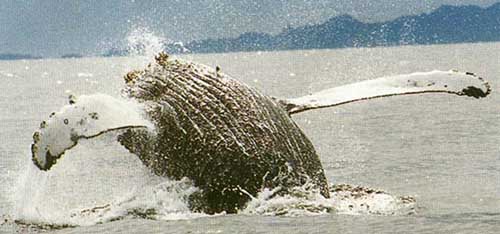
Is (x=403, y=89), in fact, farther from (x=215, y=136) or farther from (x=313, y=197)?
(x=215, y=136)

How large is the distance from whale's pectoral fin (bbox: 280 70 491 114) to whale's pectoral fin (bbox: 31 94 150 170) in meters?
2.46

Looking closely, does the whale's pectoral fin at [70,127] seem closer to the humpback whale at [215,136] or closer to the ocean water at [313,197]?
the humpback whale at [215,136]

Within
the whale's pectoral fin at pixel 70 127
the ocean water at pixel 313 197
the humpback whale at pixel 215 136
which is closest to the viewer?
the whale's pectoral fin at pixel 70 127

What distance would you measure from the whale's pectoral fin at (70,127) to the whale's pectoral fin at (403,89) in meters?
2.46

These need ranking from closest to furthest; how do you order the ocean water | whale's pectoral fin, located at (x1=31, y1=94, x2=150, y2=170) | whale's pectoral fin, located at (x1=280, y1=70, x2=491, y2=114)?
whale's pectoral fin, located at (x1=31, y1=94, x2=150, y2=170) < the ocean water < whale's pectoral fin, located at (x1=280, y1=70, x2=491, y2=114)

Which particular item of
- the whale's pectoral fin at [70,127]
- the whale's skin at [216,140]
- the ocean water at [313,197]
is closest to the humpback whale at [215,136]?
the whale's skin at [216,140]

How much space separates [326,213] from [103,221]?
2350 mm

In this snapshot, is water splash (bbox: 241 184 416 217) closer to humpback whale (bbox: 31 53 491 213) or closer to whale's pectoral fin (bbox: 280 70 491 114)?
humpback whale (bbox: 31 53 491 213)

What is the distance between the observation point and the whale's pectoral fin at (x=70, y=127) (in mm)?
9102

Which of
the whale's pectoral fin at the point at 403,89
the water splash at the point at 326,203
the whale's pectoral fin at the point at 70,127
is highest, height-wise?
the whale's pectoral fin at the point at 403,89

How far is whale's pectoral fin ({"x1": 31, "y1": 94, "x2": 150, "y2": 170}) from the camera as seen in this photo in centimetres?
910

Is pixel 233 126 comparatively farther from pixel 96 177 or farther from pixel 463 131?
pixel 463 131

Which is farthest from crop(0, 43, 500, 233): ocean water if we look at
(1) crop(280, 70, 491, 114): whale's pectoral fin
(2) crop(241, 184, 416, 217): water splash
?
(1) crop(280, 70, 491, 114): whale's pectoral fin

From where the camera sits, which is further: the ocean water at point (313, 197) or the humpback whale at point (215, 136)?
the ocean water at point (313, 197)
